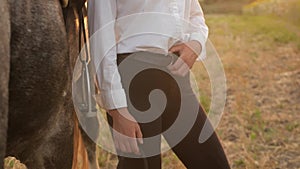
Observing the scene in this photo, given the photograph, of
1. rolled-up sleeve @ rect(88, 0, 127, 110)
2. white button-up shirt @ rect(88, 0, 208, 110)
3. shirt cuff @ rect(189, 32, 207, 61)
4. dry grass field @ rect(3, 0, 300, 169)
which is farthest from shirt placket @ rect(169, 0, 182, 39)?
dry grass field @ rect(3, 0, 300, 169)

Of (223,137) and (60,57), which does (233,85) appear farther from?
(60,57)

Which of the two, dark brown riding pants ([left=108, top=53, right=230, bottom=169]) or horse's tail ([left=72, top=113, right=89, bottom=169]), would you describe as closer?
dark brown riding pants ([left=108, top=53, right=230, bottom=169])

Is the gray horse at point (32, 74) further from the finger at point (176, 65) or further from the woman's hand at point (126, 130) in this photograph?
the finger at point (176, 65)

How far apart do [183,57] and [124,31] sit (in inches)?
10.3

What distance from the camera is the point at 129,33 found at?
226 centimetres

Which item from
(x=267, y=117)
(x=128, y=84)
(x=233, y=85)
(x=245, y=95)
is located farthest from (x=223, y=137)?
(x=128, y=84)

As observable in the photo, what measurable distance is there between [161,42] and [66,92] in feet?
1.41

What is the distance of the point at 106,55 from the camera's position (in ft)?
7.10

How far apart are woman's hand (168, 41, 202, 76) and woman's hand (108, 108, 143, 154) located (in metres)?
0.28

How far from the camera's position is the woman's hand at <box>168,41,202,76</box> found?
2352 mm

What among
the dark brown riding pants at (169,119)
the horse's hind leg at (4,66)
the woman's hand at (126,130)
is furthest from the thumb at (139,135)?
the horse's hind leg at (4,66)

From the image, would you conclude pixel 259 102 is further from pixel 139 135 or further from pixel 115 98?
pixel 115 98

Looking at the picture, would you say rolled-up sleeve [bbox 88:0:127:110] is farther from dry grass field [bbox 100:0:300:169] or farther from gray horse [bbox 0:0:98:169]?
dry grass field [bbox 100:0:300:169]

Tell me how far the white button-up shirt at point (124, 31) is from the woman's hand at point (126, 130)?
37 millimetres
